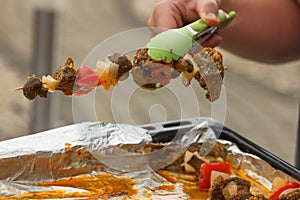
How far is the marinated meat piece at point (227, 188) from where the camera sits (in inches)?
63.1

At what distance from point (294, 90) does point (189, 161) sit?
2327mm

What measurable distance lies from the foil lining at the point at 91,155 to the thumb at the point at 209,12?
15.4 inches

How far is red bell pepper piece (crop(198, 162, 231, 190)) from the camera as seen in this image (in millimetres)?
1765

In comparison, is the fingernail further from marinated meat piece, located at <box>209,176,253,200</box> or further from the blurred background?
the blurred background

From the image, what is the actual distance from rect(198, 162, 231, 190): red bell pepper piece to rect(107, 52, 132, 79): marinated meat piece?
1.35 ft

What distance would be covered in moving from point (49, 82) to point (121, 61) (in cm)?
16

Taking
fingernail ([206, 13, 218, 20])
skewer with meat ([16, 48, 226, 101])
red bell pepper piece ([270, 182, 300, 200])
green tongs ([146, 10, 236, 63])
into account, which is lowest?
red bell pepper piece ([270, 182, 300, 200])

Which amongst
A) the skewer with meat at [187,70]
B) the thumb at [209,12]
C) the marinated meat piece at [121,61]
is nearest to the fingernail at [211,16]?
the thumb at [209,12]

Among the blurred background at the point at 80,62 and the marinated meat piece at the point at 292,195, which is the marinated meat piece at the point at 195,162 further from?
the blurred background at the point at 80,62

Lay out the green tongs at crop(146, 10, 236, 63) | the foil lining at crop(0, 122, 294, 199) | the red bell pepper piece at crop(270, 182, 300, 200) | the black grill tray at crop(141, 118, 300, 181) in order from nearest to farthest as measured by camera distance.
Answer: the green tongs at crop(146, 10, 236, 63), the red bell pepper piece at crop(270, 182, 300, 200), the foil lining at crop(0, 122, 294, 199), the black grill tray at crop(141, 118, 300, 181)

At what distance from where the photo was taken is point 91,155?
185 centimetres

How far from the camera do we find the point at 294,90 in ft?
13.3

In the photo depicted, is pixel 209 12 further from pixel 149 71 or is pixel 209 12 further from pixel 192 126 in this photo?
pixel 192 126

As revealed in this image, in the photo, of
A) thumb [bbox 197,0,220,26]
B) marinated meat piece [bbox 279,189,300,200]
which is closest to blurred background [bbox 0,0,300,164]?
thumb [bbox 197,0,220,26]
